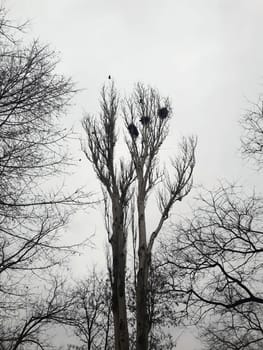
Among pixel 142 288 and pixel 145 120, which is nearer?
pixel 142 288

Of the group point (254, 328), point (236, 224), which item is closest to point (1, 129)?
point (236, 224)

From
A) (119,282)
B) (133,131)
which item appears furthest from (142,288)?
(133,131)

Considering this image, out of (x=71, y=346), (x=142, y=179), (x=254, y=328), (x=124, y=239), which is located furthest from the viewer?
(x=71, y=346)

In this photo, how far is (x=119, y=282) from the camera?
355 inches

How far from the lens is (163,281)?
622 centimetres

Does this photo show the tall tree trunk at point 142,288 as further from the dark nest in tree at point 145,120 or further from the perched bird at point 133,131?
the dark nest in tree at point 145,120

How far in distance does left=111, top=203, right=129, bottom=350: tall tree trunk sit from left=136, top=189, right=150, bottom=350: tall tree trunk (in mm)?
298

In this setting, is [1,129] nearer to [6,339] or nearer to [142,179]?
[6,339]

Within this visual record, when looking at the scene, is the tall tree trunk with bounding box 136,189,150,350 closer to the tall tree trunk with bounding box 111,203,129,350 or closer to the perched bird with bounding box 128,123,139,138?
the tall tree trunk with bounding box 111,203,129,350

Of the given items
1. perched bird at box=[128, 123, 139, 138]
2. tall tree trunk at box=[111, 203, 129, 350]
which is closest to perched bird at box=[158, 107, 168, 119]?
perched bird at box=[128, 123, 139, 138]

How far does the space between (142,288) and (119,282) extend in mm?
560

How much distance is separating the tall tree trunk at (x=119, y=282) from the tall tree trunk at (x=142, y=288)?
0.98 ft

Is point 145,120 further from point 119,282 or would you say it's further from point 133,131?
point 119,282

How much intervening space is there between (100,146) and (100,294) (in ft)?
26.1
